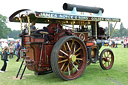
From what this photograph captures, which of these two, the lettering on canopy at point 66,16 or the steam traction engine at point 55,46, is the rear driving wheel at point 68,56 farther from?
the lettering on canopy at point 66,16

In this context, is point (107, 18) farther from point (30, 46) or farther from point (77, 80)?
point (30, 46)

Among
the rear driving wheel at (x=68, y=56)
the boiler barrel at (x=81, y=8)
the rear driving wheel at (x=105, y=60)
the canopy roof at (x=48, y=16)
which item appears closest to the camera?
the canopy roof at (x=48, y=16)

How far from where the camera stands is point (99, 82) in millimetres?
5484

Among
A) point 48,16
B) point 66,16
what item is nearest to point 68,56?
point 66,16

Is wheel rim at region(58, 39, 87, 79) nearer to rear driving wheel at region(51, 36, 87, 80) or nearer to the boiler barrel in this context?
rear driving wheel at region(51, 36, 87, 80)

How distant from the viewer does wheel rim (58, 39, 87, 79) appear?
595 centimetres

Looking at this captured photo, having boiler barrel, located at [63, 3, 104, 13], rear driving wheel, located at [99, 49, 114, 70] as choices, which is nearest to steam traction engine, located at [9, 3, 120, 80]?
boiler barrel, located at [63, 3, 104, 13]

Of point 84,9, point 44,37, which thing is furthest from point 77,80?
point 84,9

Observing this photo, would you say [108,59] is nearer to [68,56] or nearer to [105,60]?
[105,60]

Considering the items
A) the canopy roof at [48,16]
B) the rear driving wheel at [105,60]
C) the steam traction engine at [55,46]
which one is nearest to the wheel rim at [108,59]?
the rear driving wheel at [105,60]

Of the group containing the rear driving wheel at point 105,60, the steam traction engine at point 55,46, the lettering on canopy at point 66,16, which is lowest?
the rear driving wheel at point 105,60

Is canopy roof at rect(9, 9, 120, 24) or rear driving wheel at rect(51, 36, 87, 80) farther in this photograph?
rear driving wheel at rect(51, 36, 87, 80)

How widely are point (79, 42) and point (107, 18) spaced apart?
2.00 m

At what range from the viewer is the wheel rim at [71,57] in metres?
5.95
